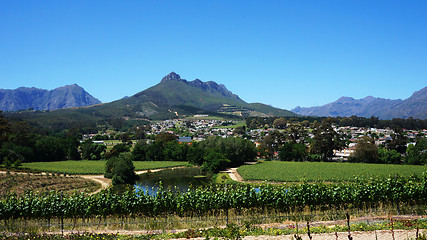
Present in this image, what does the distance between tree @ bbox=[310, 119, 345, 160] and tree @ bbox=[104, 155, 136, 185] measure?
44097 millimetres

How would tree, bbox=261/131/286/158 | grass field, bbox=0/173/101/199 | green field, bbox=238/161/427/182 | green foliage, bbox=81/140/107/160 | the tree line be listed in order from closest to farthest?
1. grass field, bbox=0/173/101/199
2. green field, bbox=238/161/427/182
3. green foliage, bbox=81/140/107/160
4. tree, bbox=261/131/286/158
5. the tree line

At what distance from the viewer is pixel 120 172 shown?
156ft

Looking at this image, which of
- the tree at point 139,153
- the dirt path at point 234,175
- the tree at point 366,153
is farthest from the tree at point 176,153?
the tree at point 366,153

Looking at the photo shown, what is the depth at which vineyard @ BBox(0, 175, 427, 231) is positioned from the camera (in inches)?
638

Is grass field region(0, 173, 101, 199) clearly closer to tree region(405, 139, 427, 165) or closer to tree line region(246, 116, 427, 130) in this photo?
tree region(405, 139, 427, 165)

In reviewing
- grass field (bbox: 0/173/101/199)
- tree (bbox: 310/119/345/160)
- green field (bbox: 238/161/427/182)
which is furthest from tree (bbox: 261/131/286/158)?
grass field (bbox: 0/173/101/199)

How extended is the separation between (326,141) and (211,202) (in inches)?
2324

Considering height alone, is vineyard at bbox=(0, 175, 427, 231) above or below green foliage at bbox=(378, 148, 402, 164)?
above

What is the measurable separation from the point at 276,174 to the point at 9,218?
39.5 metres

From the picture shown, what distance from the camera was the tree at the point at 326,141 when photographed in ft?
224

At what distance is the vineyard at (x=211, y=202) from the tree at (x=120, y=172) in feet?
99.6

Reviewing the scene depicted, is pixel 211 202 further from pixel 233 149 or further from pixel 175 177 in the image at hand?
pixel 233 149

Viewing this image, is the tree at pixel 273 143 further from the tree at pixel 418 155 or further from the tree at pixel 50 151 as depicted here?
A: the tree at pixel 50 151

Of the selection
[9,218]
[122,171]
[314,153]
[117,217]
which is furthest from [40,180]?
[314,153]
